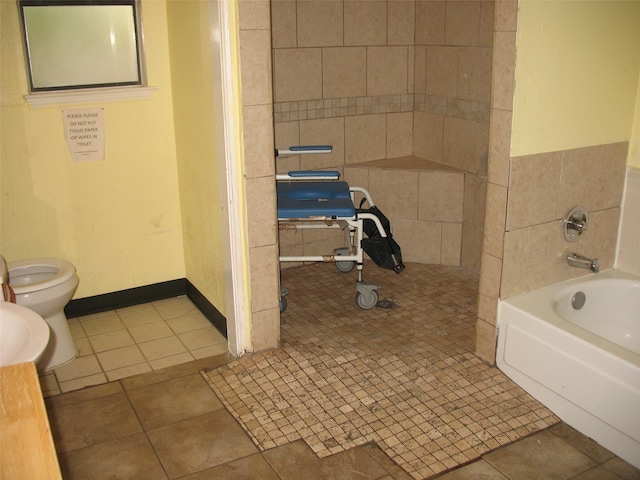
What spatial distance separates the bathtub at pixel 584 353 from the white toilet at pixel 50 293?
1945 mm

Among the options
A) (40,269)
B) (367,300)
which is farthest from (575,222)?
(40,269)

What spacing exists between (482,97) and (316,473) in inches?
97.6

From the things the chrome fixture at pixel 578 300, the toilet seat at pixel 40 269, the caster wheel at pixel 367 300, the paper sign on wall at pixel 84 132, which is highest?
the paper sign on wall at pixel 84 132

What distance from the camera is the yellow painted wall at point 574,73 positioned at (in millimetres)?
2740

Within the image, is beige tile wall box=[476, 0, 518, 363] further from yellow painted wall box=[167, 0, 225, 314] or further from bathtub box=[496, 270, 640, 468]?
yellow painted wall box=[167, 0, 225, 314]

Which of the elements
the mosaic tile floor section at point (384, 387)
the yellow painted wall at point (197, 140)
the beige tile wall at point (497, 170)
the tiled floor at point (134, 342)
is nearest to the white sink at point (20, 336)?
the mosaic tile floor section at point (384, 387)

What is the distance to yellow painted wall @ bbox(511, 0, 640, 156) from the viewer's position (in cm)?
274

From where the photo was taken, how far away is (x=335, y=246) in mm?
4523

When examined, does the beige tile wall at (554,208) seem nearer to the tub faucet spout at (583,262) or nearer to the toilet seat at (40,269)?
the tub faucet spout at (583,262)

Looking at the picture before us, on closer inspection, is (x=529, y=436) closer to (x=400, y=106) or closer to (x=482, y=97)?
(x=482, y=97)

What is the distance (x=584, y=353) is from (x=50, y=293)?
2.24 m

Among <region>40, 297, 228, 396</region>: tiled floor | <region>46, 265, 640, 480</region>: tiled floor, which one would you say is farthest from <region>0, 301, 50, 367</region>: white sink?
<region>40, 297, 228, 396</region>: tiled floor

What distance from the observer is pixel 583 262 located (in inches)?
122

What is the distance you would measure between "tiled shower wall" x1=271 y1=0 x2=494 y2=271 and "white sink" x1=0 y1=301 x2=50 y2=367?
2.48 m
